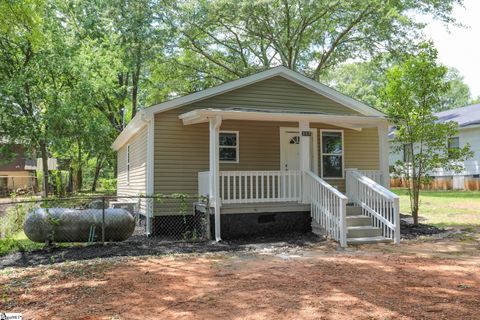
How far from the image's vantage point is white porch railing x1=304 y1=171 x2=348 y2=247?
29.1 ft

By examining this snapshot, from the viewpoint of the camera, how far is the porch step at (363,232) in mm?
9219

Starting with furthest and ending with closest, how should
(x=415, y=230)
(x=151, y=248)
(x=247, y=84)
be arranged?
(x=247, y=84)
(x=415, y=230)
(x=151, y=248)

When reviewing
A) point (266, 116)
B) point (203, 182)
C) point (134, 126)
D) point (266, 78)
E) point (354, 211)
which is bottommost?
point (354, 211)

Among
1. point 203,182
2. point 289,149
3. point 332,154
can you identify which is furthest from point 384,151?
point 203,182

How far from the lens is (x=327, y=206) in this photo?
378 inches

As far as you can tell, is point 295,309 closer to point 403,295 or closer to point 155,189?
point 403,295

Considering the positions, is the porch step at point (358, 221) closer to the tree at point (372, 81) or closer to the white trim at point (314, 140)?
the white trim at point (314, 140)

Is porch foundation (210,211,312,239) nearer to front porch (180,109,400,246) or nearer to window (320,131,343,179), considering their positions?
front porch (180,109,400,246)

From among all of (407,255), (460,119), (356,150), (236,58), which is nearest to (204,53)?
(236,58)

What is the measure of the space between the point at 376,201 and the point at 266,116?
342 centimetres

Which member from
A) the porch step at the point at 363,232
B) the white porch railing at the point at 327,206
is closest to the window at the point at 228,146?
the white porch railing at the point at 327,206

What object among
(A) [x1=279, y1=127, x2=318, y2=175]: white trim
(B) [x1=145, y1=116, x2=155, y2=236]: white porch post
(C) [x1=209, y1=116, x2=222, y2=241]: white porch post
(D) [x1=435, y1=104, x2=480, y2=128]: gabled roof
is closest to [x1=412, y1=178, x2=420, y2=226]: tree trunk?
(A) [x1=279, y1=127, x2=318, y2=175]: white trim

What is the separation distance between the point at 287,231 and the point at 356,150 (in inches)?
166

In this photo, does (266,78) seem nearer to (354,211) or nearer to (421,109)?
(421,109)
